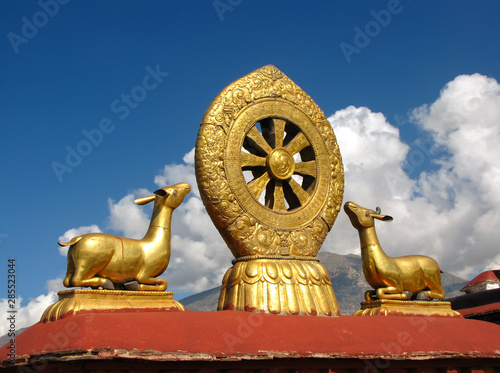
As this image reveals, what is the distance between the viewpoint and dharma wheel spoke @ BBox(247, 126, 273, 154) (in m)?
8.57

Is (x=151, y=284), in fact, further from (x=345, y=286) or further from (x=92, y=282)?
(x=345, y=286)

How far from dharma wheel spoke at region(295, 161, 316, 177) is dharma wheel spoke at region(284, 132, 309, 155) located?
0.74 feet

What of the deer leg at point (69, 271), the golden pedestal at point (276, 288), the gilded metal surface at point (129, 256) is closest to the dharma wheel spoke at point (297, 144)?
the golden pedestal at point (276, 288)

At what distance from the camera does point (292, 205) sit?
9062 mm

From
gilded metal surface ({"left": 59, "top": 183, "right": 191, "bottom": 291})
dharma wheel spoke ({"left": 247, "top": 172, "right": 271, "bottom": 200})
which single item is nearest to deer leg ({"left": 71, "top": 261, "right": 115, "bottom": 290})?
gilded metal surface ({"left": 59, "top": 183, "right": 191, "bottom": 291})

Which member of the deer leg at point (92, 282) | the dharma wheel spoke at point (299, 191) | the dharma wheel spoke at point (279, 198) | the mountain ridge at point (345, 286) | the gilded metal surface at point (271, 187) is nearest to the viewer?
the deer leg at point (92, 282)

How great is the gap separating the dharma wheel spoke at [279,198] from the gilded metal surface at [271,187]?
0.6 inches

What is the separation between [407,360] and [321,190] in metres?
2.89

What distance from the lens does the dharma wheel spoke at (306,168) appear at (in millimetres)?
8977

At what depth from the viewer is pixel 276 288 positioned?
7.78 meters

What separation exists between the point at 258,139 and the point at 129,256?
2.78 m

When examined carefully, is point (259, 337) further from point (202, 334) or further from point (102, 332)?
point (102, 332)

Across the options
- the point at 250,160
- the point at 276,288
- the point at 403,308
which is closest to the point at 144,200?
the point at 250,160

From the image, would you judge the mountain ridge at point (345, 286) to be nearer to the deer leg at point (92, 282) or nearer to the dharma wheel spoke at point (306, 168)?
the dharma wheel spoke at point (306, 168)
